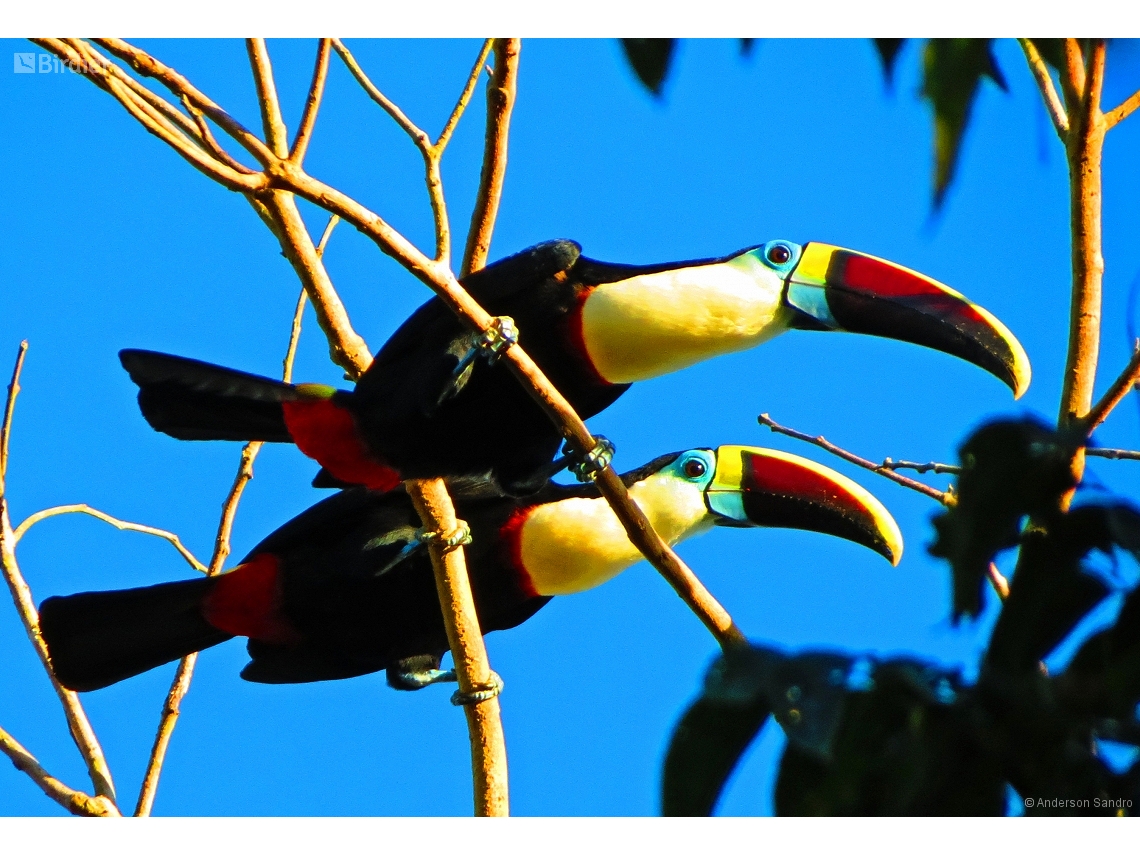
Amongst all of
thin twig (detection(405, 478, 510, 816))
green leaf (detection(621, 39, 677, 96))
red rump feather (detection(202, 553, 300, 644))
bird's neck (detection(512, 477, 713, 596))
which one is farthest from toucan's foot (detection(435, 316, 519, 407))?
green leaf (detection(621, 39, 677, 96))

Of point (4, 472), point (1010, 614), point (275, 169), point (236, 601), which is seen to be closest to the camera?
point (1010, 614)

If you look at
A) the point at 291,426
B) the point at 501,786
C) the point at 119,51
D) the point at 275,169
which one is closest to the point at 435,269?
the point at 275,169

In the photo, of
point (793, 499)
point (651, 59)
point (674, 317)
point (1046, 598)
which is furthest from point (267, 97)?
point (1046, 598)

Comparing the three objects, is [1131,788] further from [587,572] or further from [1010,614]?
[587,572]

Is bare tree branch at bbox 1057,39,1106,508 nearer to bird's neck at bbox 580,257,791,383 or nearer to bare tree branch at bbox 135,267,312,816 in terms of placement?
bird's neck at bbox 580,257,791,383

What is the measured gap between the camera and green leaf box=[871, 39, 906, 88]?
1.41m

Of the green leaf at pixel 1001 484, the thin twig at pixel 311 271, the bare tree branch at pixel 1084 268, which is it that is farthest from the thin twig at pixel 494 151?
the green leaf at pixel 1001 484

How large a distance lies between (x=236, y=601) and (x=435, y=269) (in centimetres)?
171

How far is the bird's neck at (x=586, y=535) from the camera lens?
4.32 m

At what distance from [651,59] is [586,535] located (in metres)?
2.95

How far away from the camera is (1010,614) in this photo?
1507 millimetres

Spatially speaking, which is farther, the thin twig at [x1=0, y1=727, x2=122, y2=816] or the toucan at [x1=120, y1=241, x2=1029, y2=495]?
the toucan at [x1=120, y1=241, x2=1029, y2=495]

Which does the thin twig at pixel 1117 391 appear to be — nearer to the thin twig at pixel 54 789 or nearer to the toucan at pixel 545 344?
the toucan at pixel 545 344

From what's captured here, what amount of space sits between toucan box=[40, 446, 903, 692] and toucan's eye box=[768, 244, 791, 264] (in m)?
0.72
